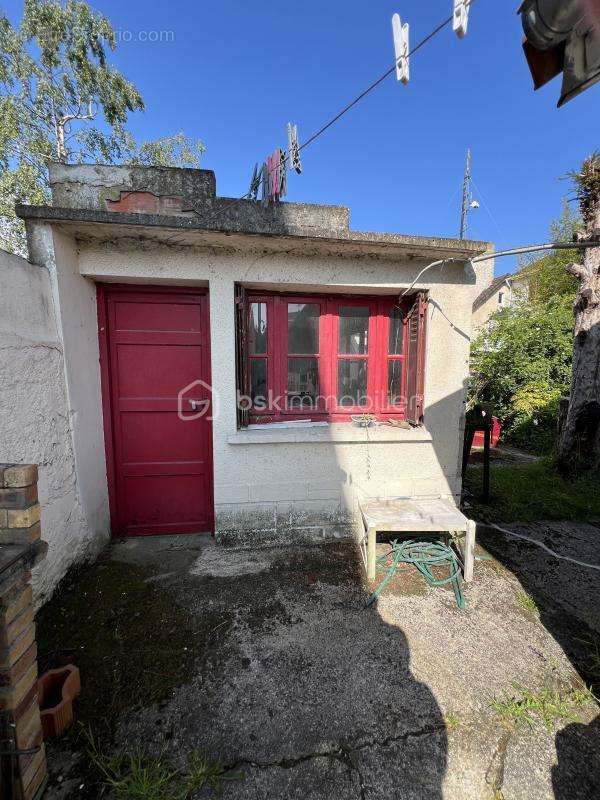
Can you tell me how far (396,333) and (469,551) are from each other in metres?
2.27

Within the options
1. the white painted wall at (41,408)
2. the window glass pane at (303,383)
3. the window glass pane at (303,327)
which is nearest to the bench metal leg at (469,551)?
the window glass pane at (303,383)

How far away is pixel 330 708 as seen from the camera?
5.91 ft

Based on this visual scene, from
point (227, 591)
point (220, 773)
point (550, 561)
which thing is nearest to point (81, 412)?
point (227, 591)

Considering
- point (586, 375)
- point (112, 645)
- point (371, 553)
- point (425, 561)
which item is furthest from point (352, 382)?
point (586, 375)

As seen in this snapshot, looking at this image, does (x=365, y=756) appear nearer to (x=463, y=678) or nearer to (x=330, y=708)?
(x=330, y=708)

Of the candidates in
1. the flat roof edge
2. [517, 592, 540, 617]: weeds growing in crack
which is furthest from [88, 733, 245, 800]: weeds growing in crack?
the flat roof edge

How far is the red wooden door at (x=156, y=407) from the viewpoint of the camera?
3.26m

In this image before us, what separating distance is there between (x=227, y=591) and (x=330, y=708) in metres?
1.18

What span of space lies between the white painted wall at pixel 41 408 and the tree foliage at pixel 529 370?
8.69 meters

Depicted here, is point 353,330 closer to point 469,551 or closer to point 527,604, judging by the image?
point 469,551

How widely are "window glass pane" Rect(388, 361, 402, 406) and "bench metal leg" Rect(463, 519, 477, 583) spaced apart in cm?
145

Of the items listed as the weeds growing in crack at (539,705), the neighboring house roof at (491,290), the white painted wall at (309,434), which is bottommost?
the weeds growing in crack at (539,705)

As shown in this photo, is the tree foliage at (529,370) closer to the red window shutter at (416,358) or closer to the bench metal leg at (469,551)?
the red window shutter at (416,358)

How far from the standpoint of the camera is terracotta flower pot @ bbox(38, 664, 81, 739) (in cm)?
162
